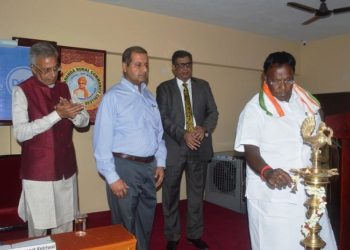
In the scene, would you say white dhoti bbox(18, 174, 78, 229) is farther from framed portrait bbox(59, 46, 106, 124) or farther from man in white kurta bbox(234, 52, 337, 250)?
framed portrait bbox(59, 46, 106, 124)

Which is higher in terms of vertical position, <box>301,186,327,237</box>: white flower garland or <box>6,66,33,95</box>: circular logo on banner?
<box>6,66,33,95</box>: circular logo on banner

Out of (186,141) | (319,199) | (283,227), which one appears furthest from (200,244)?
(319,199)

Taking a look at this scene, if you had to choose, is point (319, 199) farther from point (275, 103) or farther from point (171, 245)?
point (171, 245)

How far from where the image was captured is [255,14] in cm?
407

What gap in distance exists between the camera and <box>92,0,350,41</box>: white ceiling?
364 centimetres

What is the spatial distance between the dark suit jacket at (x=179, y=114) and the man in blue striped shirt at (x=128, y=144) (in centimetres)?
60

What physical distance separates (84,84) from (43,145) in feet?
6.29

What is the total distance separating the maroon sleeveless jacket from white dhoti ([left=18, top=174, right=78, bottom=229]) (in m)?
0.04

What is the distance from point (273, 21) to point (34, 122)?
144 inches

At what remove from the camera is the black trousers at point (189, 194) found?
2.66 meters

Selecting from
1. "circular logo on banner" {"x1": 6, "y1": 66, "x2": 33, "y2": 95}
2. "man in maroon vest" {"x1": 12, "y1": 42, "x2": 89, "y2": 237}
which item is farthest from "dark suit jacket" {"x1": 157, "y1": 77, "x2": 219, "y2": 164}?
"circular logo on banner" {"x1": 6, "y1": 66, "x2": 33, "y2": 95}

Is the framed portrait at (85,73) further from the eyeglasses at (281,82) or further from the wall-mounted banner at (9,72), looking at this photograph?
the eyeglasses at (281,82)

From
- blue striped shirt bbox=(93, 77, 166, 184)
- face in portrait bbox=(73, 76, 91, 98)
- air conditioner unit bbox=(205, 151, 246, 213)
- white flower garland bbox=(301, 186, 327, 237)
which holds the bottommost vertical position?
air conditioner unit bbox=(205, 151, 246, 213)

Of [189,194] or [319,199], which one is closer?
[319,199]
